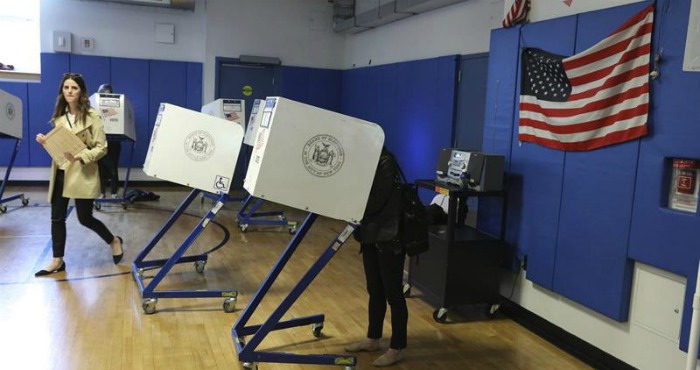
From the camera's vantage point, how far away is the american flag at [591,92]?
3.17 meters

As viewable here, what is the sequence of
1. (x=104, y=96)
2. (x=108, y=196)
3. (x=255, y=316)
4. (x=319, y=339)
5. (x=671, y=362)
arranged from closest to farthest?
(x=671, y=362), (x=319, y=339), (x=255, y=316), (x=104, y=96), (x=108, y=196)

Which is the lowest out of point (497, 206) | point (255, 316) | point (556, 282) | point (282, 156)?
point (255, 316)

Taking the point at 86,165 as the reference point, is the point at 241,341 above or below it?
below

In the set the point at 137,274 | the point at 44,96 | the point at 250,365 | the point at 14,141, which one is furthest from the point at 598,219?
the point at 14,141

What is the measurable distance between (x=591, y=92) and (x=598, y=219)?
0.77 metres

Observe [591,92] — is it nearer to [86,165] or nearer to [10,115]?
[86,165]

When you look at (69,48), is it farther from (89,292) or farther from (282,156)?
(282,156)

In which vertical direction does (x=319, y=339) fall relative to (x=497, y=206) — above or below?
below

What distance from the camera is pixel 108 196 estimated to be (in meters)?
8.47

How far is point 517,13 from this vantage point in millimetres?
4125

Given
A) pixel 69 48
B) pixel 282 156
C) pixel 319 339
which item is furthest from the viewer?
pixel 69 48

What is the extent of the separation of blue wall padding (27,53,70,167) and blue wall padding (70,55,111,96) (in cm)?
12

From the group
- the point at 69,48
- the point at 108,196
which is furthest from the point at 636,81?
the point at 69,48

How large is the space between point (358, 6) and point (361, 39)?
546 mm
